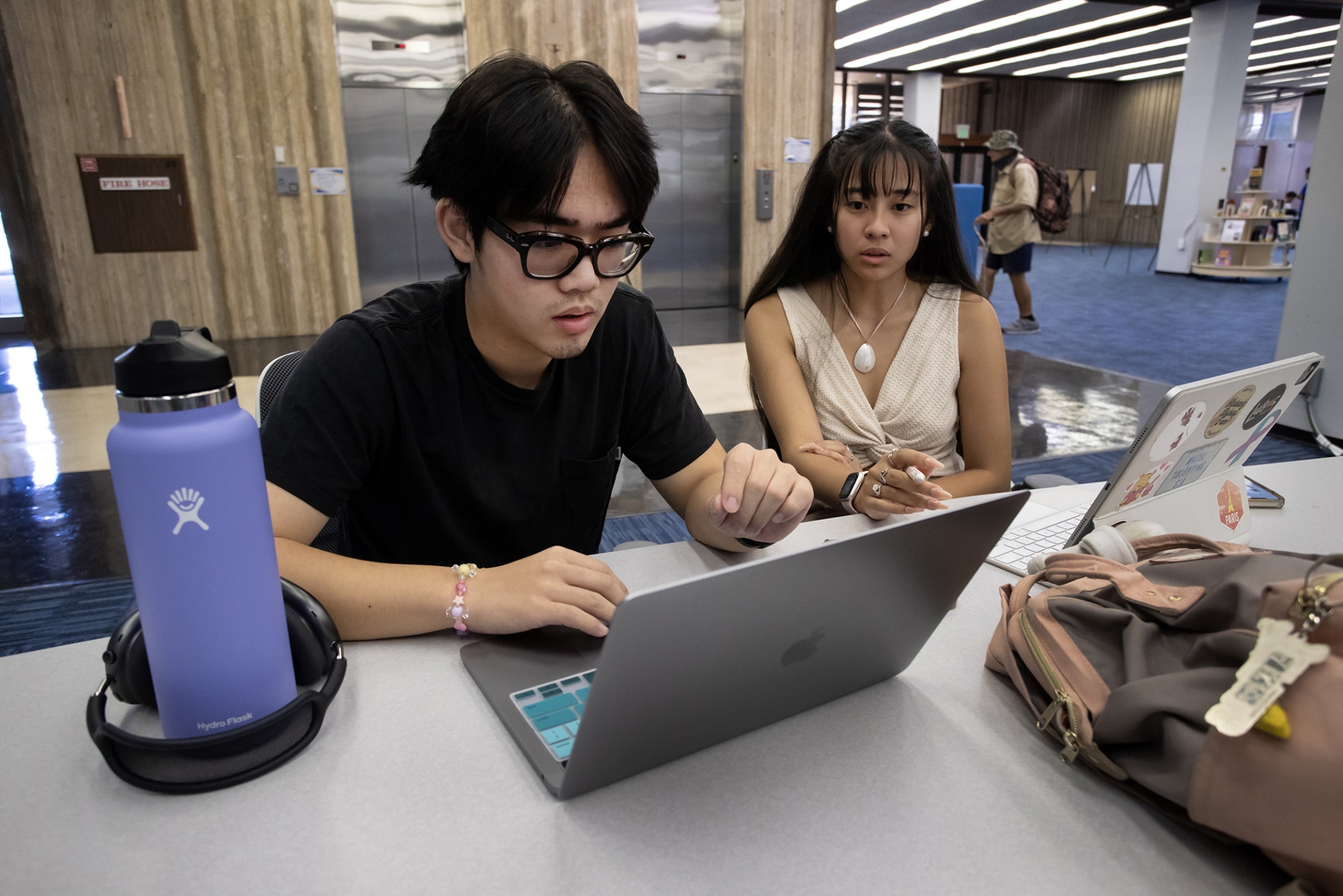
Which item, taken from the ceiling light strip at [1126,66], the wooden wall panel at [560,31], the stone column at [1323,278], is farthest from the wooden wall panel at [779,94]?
the ceiling light strip at [1126,66]

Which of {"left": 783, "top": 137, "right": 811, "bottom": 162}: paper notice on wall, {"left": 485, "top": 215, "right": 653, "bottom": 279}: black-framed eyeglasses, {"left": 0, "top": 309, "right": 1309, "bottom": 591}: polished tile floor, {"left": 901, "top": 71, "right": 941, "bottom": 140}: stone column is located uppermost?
{"left": 901, "top": 71, "right": 941, "bottom": 140}: stone column

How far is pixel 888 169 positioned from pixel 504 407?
95 cm

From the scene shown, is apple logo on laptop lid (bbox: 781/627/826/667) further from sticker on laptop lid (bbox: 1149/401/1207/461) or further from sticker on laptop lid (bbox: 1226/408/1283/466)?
sticker on laptop lid (bbox: 1226/408/1283/466)

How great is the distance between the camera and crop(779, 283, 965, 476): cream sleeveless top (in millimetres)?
1737

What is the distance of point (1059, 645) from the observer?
74 centimetres

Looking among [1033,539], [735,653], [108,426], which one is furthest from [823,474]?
[108,426]

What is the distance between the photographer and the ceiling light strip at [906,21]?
9648mm

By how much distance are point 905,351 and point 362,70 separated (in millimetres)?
5446

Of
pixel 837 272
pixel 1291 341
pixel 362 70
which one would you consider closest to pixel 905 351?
pixel 837 272

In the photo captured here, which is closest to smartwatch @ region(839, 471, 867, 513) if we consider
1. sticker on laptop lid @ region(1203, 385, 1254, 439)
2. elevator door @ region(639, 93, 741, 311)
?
sticker on laptop lid @ region(1203, 385, 1254, 439)

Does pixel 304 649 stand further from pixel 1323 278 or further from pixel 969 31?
pixel 969 31

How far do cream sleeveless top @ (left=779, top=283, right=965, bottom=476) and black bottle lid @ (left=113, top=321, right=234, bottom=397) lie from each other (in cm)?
134

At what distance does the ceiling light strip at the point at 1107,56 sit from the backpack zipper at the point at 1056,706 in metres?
14.0

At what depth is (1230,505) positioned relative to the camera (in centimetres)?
120
